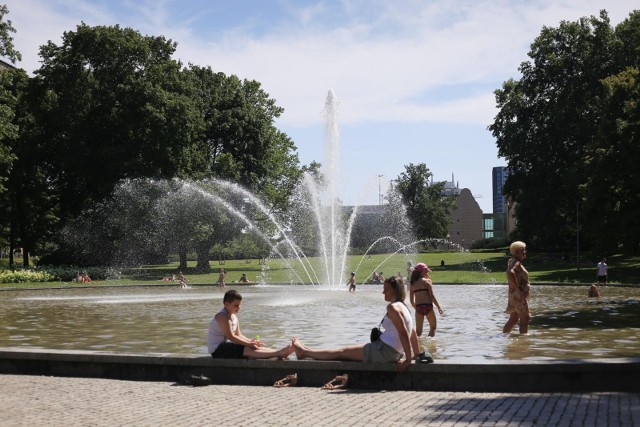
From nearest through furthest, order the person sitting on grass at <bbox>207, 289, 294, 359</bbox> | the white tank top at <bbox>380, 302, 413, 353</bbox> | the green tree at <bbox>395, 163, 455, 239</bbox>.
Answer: the white tank top at <bbox>380, 302, 413, 353</bbox> → the person sitting on grass at <bbox>207, 289, 294, 359</bbox> → the green tree at <bbox>395, 163, 455, 239</bbox>

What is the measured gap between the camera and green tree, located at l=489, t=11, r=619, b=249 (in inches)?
2562

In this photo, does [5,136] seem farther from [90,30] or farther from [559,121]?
[559,121]

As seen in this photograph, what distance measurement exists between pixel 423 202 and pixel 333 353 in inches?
4850

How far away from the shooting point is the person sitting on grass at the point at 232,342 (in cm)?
1110

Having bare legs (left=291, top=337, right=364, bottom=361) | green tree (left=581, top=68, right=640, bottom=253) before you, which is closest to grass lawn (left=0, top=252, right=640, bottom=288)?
green tree (left=581, top=68, right=640, bottom=253)

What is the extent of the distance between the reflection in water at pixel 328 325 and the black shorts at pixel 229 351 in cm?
344

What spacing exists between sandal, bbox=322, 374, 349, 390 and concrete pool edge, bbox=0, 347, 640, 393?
145 millimetres

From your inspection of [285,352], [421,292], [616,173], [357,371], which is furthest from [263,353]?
[616,173]

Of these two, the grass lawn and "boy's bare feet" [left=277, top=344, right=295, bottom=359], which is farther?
the grass lawn

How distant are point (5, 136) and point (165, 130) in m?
13.4

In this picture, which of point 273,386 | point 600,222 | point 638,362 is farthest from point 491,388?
point 600,222

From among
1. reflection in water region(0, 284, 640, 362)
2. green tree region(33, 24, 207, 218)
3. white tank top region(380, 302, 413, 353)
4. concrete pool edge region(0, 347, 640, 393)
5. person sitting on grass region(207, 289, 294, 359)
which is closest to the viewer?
concrete pool edge region(0, 347, 640, 393)

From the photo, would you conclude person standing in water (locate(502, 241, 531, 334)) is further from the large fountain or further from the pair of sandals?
the pair of sandals

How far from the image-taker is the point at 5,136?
2021 inches
